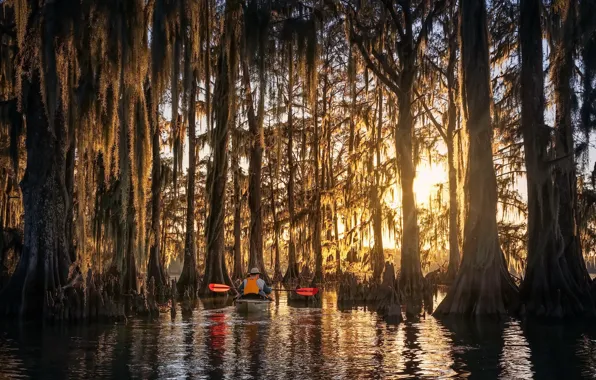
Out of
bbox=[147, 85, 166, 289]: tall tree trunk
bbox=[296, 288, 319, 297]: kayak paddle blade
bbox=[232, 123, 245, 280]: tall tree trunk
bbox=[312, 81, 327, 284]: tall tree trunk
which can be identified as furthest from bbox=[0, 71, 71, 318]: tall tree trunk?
bbox=[232, 123, 245, 280]: tall tree trunk

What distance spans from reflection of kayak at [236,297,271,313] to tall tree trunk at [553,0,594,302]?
29.5 ft

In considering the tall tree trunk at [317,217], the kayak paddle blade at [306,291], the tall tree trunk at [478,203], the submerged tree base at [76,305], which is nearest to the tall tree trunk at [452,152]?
the tall tree trunk at [317,217]

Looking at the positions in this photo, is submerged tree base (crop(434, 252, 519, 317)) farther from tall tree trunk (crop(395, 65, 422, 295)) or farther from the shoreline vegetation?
tall tree trunk (crop(395, 65, 422, 295))

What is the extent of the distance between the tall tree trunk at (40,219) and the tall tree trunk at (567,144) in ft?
46.8

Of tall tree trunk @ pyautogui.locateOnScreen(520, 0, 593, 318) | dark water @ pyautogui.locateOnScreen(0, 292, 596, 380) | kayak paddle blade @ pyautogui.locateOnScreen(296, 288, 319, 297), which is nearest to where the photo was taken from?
dark water @ pyautogui.locateOnScreen(0, 292, 596, 380)

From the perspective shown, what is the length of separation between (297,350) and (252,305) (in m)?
8.04

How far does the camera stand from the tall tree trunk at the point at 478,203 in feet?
65.1

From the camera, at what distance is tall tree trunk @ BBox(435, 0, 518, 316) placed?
65.1 ft

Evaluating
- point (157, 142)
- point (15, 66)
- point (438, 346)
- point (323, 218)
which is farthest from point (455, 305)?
point (323, 218)

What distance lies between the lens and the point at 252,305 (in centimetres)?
2231

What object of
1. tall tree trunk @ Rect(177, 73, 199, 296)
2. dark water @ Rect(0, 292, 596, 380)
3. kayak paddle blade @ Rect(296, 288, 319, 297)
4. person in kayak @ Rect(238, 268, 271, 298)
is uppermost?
tall tree trunk @ Rect(177, 73, 199, 296)

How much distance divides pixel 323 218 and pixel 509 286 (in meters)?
20.1

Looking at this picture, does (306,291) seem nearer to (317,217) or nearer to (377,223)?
(377,223)

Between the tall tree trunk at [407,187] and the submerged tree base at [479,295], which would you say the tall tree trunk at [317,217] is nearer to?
the tall tree trunk at [407,187]
